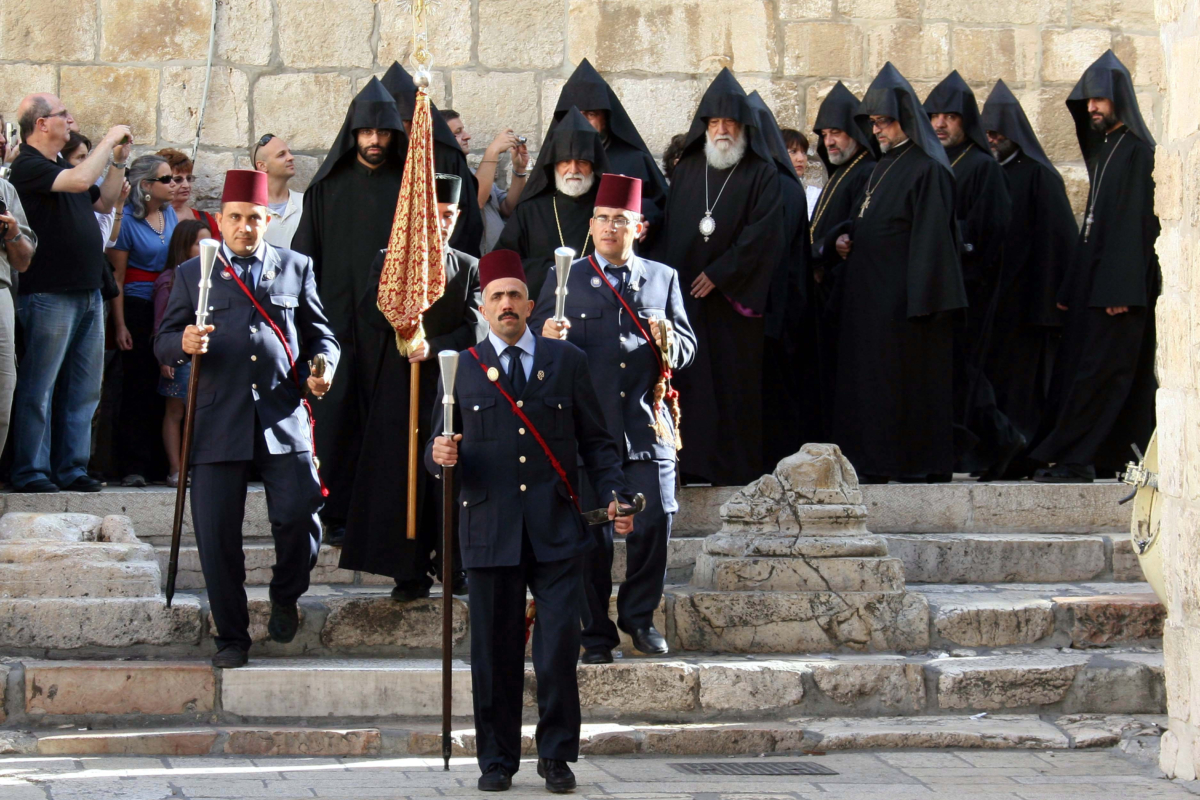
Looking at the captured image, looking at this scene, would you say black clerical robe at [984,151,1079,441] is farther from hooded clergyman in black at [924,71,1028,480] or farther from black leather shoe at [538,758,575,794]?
black leather shoe at [538,758,575,794]

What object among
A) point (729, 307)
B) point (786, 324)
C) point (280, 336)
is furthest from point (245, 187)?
point (786, 324)

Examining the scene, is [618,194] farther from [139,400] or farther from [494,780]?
[139,400]

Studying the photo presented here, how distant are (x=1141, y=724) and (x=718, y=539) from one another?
1.83 metres

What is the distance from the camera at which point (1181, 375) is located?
5.61 meters

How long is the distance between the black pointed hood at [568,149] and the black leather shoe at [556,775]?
3.42 metres

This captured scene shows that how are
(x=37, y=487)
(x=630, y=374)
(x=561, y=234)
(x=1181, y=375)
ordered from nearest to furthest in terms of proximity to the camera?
(x=1181, y=375)
(x=630, y=374)
(x=37, y=487)
(x=561, y=234)

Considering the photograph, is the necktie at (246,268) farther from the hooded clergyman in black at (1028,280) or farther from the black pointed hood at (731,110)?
the hooded clergyman in black at (1028,280)

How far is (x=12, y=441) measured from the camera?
781 centimetres

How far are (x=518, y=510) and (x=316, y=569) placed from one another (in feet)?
7.08

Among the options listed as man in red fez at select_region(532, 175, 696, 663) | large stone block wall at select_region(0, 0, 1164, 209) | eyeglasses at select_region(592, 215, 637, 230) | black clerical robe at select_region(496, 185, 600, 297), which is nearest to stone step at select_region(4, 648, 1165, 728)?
man in red fez at select_region(532, 175, 696, 663)

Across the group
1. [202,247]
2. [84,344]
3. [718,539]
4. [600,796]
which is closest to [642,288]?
[718,539]

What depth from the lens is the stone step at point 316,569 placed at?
7.14 meters

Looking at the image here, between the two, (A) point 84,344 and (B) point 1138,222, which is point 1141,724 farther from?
(A) point 84,344

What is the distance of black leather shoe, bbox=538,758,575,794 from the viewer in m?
5.23
